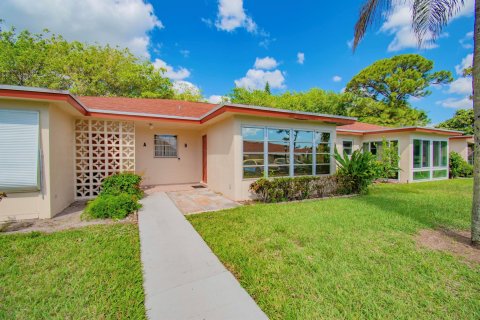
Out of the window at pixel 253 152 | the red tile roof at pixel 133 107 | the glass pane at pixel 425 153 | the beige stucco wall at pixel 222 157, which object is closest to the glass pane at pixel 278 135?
the window at pixel 253 152

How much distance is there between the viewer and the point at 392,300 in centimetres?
242

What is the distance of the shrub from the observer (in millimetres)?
8320

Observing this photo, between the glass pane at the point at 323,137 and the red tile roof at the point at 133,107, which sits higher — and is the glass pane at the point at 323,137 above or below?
below

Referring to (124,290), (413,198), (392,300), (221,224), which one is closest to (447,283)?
(392,300)

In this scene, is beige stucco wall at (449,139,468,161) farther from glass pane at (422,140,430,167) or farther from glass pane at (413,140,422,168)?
glass pane at (413,140,422,168)

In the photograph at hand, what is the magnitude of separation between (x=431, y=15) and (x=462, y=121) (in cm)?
2970

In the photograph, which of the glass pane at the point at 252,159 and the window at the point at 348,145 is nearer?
the glass pane at the point at 252,159

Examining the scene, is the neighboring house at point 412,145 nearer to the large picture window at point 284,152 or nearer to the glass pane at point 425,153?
the glass pane at point 425,153

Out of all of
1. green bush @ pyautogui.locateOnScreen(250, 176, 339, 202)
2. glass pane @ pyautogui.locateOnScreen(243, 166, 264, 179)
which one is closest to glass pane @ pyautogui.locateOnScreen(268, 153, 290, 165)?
glass pane @ pyautogui.locateOnScreen(243, 166, 264, 179)

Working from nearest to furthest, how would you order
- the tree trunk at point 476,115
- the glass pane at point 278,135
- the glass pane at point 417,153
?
the tree trunk at point 476,115 → the glass pane at point 278,135 → the glass pane at point 417,153

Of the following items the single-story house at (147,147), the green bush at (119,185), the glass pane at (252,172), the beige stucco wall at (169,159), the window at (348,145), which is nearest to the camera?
the single-story house at (147,147)

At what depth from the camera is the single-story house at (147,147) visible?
517cm

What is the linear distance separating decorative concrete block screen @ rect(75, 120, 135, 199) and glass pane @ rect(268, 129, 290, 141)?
5.64 metres

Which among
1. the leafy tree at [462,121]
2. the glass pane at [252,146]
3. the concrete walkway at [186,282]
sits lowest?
the concrete walkway at [186,282]
